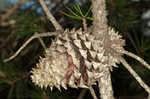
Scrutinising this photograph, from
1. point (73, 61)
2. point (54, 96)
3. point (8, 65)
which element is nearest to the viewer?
point (73, 61)

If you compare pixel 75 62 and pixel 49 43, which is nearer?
pixel 75 62

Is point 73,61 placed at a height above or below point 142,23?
above

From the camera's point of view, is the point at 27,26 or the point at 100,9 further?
the point at 27,26

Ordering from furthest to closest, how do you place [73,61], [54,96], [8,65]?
[8,65], [54,96], [73,61]

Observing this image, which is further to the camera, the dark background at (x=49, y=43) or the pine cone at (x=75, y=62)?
the dark background at (x=49, y=43)

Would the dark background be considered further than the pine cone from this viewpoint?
Yes

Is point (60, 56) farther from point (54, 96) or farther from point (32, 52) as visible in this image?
point (32, 52)

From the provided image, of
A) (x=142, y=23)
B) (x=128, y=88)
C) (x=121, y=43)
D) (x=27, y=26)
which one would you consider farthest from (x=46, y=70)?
(x=142, y=23)

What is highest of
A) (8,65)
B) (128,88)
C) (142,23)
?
(8,65)
